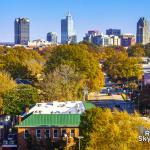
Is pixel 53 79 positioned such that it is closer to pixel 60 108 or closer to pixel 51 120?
pixel 60 108

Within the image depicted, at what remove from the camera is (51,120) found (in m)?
37.5

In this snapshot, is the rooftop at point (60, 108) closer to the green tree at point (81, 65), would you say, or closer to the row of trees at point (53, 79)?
the row of trees at point (53, 79)

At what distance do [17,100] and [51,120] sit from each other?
11814mm

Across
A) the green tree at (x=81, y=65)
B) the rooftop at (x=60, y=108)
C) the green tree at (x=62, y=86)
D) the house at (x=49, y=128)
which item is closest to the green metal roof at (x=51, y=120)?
the house at (x=49, y=128)

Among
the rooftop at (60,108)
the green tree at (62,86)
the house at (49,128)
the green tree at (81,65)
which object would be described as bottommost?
the house at (49,128)

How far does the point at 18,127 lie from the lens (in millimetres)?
37156

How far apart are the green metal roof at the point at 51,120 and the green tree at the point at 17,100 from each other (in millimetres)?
10078

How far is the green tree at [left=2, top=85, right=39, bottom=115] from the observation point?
4812 centimetres

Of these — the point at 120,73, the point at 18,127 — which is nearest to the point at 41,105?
the point at 18,127

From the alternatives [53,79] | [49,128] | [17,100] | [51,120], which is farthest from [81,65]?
[49,128]

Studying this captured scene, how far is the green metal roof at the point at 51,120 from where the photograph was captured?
37.2m

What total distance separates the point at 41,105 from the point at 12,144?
577 centimetres

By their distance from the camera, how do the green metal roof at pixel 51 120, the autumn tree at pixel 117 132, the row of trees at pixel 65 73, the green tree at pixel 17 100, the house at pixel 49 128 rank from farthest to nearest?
the row of trees at pixel 65 73 < the green tree at pixel 17 100 < the green metal roof at pixel 51 120 < the house at pixel 49 128 < the autumn tree at pixel 117 132

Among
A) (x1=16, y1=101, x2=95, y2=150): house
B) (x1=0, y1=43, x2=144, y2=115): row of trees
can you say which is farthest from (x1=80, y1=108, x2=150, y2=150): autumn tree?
(x1=0, y1=43, x2=144, y2=115): row of trees
